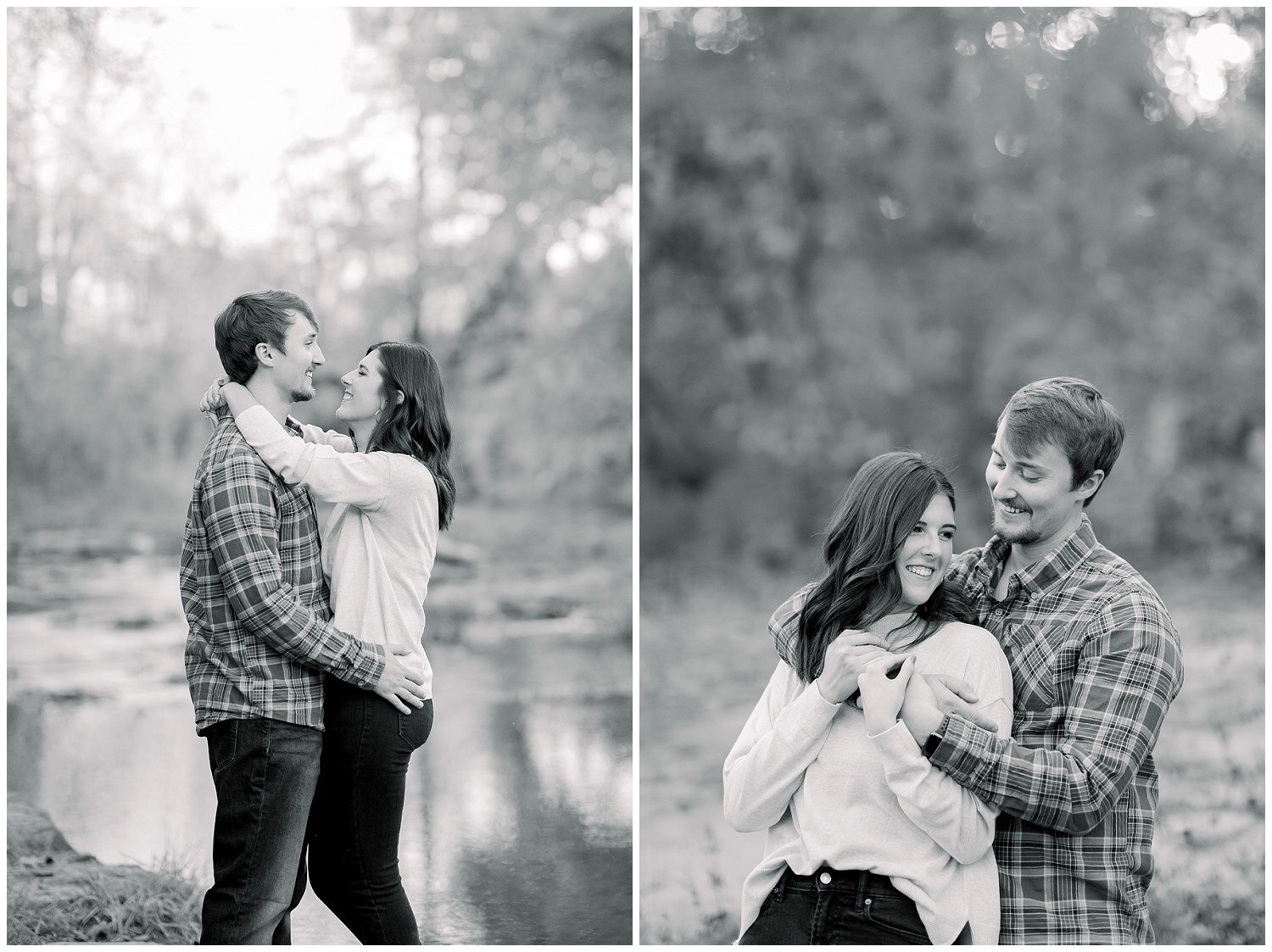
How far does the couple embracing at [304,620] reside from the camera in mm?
1695

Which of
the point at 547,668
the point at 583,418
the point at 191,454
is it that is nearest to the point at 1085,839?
the point at 547,668

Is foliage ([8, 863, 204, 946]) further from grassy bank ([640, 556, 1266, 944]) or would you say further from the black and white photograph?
grassy bank ([640, 556, 1266, 944])

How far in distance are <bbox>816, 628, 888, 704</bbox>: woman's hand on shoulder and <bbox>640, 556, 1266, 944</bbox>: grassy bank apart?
63.5 inches

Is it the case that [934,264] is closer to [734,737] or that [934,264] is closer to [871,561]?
[734,737]

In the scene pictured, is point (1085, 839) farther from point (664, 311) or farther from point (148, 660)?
point (664, 311)

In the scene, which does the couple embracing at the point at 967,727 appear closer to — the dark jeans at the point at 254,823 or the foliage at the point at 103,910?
the dark jeans at the point at 254,823

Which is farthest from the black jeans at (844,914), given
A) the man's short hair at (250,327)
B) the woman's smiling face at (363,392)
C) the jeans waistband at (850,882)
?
the man's short hair at (250,327)

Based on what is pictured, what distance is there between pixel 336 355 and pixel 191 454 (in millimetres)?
872

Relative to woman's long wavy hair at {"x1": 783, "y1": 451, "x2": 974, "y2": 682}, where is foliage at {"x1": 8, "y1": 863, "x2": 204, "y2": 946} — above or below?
below

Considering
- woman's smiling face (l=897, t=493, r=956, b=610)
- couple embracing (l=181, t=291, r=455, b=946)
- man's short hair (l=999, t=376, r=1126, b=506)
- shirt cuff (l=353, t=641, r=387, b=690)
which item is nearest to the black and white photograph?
couple embracing (l=181, t=291, r=455, b=946)

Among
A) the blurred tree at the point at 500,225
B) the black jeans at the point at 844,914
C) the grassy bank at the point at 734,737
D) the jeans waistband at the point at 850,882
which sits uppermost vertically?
the blurred tree at the point at 500,225

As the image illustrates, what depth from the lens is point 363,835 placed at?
1.81 meters

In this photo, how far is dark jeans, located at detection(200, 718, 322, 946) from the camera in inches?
66.6

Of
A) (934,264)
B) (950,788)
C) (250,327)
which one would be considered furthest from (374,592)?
(934,264)
